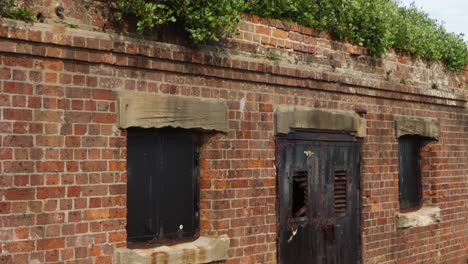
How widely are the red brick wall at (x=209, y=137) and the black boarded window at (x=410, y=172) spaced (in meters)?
0.16

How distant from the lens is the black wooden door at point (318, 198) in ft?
21.5

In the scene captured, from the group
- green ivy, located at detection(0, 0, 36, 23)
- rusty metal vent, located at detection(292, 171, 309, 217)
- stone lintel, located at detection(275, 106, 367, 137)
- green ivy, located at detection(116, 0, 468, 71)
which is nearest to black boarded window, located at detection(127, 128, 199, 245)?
green ivy, located at detection(116, 0, 468, 71)

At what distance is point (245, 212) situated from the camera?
6.04 m

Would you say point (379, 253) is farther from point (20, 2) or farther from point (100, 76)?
point (20, 2)

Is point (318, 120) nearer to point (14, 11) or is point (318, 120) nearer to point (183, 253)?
point (183, 253)

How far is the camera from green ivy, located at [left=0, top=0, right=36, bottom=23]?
4.39 m

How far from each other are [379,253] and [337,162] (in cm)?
151

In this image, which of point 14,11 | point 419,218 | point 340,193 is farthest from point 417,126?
point 14,11

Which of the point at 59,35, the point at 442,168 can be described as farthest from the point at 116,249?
the point at 442,168

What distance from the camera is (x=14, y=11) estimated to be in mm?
4414

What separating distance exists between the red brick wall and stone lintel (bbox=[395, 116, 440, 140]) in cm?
12

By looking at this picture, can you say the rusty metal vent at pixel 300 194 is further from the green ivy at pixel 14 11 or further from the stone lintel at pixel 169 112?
the green ivy at pixel 14 11

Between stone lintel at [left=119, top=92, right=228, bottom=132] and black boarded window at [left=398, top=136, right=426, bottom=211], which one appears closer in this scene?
stone lintel at [left=119, top=92, right=228, bottom=132]

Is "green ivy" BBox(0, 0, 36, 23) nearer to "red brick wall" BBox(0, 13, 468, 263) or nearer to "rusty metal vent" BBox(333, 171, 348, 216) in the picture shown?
"red brick wall" BBox(0, 13, 468, 263)
